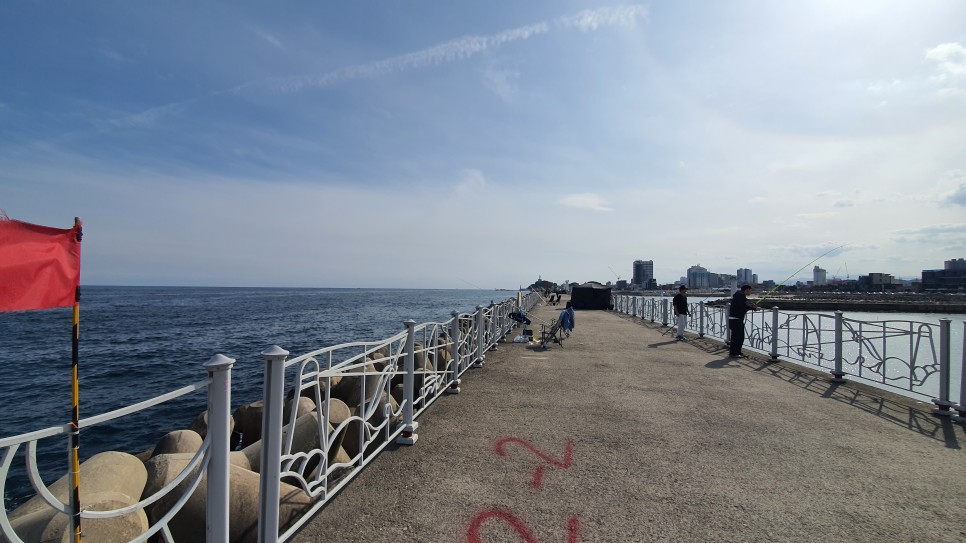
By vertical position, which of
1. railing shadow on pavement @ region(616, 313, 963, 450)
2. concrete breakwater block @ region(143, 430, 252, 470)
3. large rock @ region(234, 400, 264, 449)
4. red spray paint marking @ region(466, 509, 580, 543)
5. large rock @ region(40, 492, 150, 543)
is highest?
large rock @ region(40, 492, 150, 543)

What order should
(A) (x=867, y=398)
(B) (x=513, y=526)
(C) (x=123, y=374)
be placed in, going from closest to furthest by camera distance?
(B) (x=513, y=526)
(A) (x=867, y=398)
(C) (x=123, y=374)

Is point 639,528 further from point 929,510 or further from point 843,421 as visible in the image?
point 843,421

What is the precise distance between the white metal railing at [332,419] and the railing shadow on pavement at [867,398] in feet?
19.1

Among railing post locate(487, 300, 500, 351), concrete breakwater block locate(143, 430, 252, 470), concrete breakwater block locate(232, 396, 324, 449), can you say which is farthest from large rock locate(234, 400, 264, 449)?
railing post locate(487, 300, 500, 351)

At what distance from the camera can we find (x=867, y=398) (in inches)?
272

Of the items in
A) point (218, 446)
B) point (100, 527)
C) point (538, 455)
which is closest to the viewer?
point (218, 446)

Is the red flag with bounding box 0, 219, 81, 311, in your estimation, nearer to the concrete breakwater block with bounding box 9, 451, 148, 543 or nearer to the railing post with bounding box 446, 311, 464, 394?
the concrete breakwater block with bounding box 9, 451, 148, 543

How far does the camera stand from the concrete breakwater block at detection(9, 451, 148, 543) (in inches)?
108

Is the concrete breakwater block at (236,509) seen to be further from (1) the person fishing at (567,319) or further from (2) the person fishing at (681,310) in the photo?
(2) the person fishing at (681,310)

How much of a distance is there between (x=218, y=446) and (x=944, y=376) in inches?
328

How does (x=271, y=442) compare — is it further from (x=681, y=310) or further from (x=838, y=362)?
(x=681, y=310)

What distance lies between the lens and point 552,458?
4570 mm

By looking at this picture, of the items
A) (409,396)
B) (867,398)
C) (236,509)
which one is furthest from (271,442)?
(867,398)

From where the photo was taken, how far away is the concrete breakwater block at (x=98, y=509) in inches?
108
